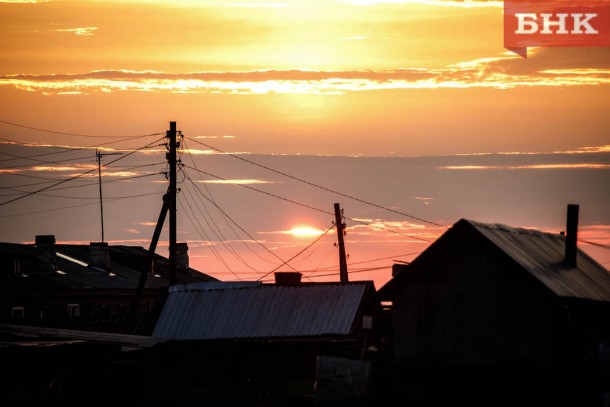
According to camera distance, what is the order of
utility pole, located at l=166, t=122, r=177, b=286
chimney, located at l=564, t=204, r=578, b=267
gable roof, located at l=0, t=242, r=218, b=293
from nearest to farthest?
chimney, located at l=564, t=204, r=578, b=267
utility pole, located at l=166, t=122, r=177, b=286
gable roof, located at l=0, t=242, r=218, b=293

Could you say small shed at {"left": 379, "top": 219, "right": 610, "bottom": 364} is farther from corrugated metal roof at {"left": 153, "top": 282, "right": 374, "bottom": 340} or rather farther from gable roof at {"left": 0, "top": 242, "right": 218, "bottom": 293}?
gable roof at {"left": 0, "top": 242, "right": 218, "bottom": 293}

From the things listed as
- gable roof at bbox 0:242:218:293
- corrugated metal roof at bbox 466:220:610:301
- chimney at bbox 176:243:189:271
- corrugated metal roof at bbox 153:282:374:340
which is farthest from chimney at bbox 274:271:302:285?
chimney at bbox 176:243:189:271

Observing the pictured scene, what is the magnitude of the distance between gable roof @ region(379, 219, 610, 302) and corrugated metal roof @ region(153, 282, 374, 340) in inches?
449

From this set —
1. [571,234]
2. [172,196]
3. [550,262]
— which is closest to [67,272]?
[172,196]

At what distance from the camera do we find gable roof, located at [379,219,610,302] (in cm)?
4203

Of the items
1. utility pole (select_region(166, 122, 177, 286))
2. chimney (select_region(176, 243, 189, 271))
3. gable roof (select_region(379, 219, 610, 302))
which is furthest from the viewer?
chimney (select_region(176, 243, 189, 271))

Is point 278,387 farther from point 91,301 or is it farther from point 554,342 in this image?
point 91,301

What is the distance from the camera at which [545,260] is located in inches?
1781

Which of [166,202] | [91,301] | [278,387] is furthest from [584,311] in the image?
[91,301]

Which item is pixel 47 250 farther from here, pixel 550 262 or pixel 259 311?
pixel 550 262

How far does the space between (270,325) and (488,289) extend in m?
18.3

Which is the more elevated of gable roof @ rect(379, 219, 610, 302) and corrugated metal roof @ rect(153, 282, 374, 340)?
gable roof @ rect(379, 219, 610, 302)

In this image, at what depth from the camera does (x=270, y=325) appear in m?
59.0

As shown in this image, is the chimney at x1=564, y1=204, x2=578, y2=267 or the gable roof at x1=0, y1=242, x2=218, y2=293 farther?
the gable roof at x1=0, y1=242, x2=218, y2=293
